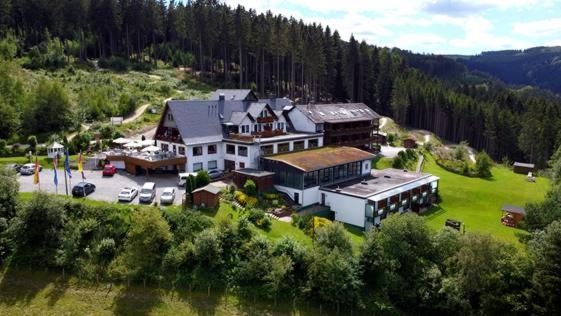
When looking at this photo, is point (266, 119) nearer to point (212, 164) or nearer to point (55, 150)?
point (212, 164)

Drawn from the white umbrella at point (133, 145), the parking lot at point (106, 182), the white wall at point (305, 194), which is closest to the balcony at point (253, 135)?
the white wall at point (305, 194)

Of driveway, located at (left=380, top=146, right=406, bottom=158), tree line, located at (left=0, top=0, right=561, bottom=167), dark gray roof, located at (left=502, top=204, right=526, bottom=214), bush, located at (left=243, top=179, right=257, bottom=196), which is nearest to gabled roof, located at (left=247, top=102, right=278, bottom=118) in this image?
bush, located at (left=243, top=179, right=257, bottom=196)

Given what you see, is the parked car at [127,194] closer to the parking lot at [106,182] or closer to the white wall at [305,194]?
the parking lot at [106,182]

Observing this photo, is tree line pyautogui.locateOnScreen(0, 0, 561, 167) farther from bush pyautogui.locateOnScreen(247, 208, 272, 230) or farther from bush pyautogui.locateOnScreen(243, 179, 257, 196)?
bush pyautogui.locateOnScreen(247, 208, 272, 230)

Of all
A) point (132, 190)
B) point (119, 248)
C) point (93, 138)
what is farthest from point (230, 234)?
point (93, 138)

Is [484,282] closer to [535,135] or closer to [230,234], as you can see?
[230,234]

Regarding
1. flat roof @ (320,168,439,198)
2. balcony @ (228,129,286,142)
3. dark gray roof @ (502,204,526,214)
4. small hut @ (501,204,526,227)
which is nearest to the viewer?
flat roof @ (320,168,439,198)
